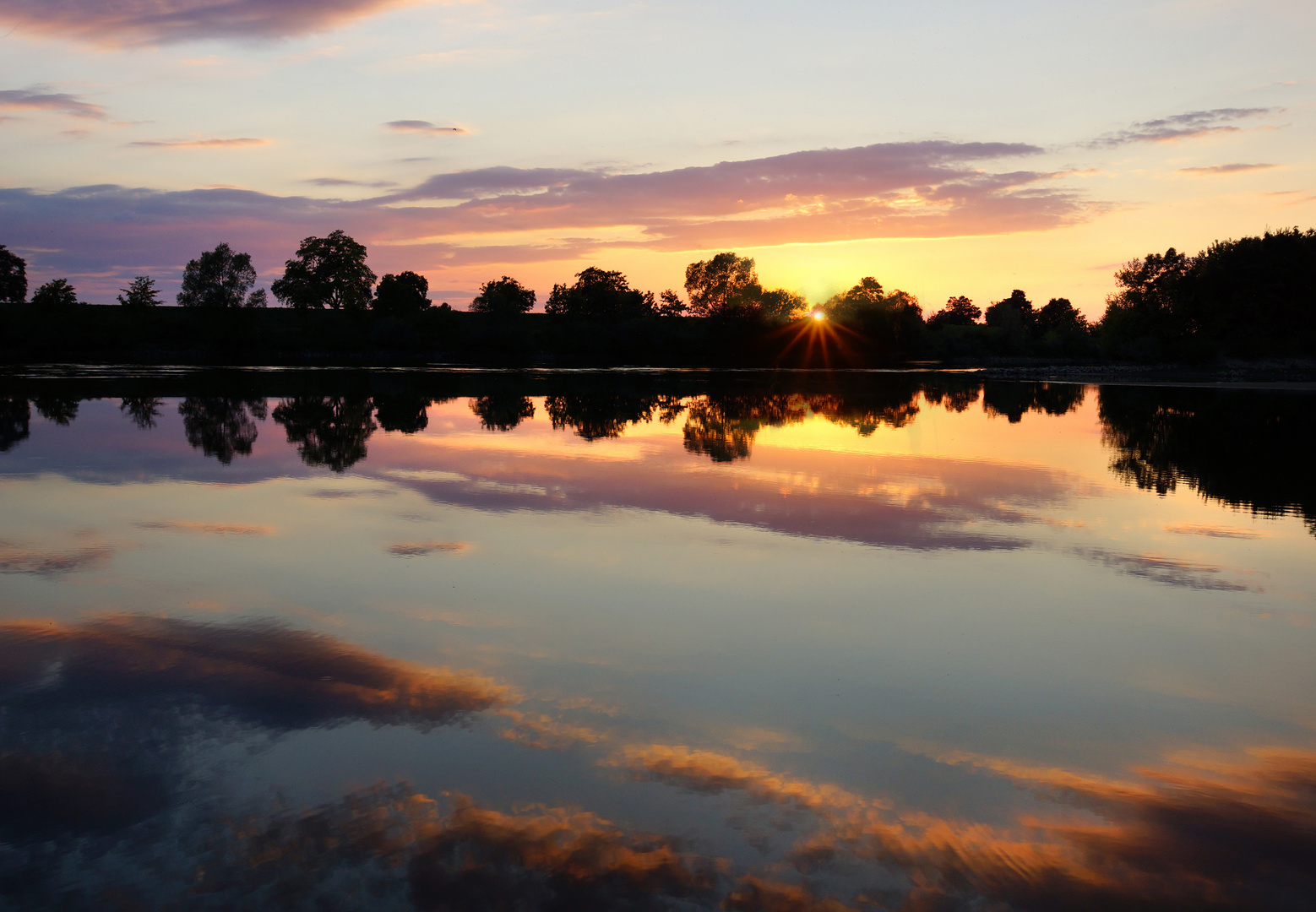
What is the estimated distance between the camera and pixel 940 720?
6816 mm

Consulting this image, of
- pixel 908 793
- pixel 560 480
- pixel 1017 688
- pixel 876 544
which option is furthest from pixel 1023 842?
pixel 560 480

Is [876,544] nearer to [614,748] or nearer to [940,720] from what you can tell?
[940,720]

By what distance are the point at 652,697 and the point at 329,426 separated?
75.6 feet

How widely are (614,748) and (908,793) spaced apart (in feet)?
6.44

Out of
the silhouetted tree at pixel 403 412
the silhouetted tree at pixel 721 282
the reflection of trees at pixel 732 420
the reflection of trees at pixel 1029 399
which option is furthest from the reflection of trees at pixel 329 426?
the silhouetted tree at pixel 721 282

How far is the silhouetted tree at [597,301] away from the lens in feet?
419

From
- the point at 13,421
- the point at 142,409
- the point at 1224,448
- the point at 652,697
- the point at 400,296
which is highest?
the point at 400,296

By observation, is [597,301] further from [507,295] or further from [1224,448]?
[1224,448]

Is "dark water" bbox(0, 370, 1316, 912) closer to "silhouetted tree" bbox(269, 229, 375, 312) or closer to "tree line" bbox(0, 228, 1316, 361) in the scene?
"tree line" bbox(0, 228, 1316, 361)

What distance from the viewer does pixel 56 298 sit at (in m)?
111

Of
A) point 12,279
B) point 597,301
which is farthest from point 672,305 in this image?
point 12,279

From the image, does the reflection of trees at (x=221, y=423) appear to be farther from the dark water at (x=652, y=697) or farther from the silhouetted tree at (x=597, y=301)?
the silhouetted tree at (x=597, y=301)

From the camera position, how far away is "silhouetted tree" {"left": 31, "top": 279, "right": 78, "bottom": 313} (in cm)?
10700

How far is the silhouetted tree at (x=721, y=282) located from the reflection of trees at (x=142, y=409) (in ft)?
413
